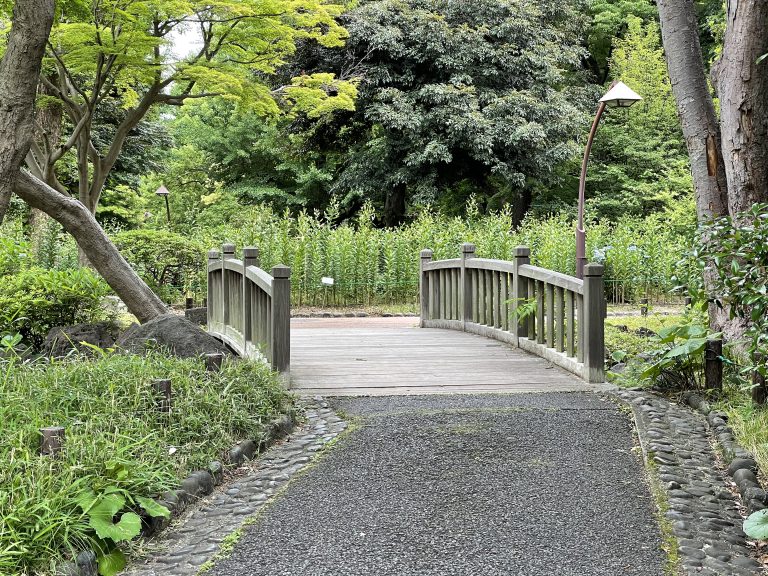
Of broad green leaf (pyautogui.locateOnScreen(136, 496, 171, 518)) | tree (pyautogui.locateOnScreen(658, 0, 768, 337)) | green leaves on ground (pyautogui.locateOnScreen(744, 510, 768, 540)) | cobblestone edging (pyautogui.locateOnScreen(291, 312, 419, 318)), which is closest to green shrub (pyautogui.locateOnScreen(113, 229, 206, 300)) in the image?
cobblestone edging (pyautogui.locateOnScreen(291, 312, 419, 318))

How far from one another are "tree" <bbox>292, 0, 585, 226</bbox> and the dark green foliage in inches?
597

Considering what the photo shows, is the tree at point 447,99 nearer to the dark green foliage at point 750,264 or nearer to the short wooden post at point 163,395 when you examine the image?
the dark green foliage at point 750,264

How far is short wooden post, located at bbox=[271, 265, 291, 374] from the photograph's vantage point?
6.06 metres

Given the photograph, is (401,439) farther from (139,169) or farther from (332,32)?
(139,169)

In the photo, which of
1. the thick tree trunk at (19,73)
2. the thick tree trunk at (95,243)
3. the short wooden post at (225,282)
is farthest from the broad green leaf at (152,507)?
the short wooden post at (225,282)

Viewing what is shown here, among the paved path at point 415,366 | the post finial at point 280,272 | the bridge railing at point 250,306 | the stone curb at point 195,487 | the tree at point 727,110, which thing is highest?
the tree at point 727,110

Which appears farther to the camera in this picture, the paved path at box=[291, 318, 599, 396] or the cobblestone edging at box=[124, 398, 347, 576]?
the paved path at box=[291, 318, 599, 396]

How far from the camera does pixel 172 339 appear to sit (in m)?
6.68

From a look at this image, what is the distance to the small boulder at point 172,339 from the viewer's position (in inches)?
257

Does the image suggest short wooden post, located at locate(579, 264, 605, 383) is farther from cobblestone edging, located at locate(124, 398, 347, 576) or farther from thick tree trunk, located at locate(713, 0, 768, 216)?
cobblestone edging, located at locate(124, 398, 347, 576)

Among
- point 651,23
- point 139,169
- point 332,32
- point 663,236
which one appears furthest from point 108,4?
point 651,23

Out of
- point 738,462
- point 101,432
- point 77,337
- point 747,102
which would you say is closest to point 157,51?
point 77,337

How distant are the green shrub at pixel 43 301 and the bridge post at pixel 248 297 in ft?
8.67

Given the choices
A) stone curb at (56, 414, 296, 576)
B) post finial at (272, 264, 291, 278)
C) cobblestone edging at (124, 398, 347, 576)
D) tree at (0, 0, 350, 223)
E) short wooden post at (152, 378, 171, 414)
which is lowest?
cobblestone edging at (124, 398, 347, 576)
